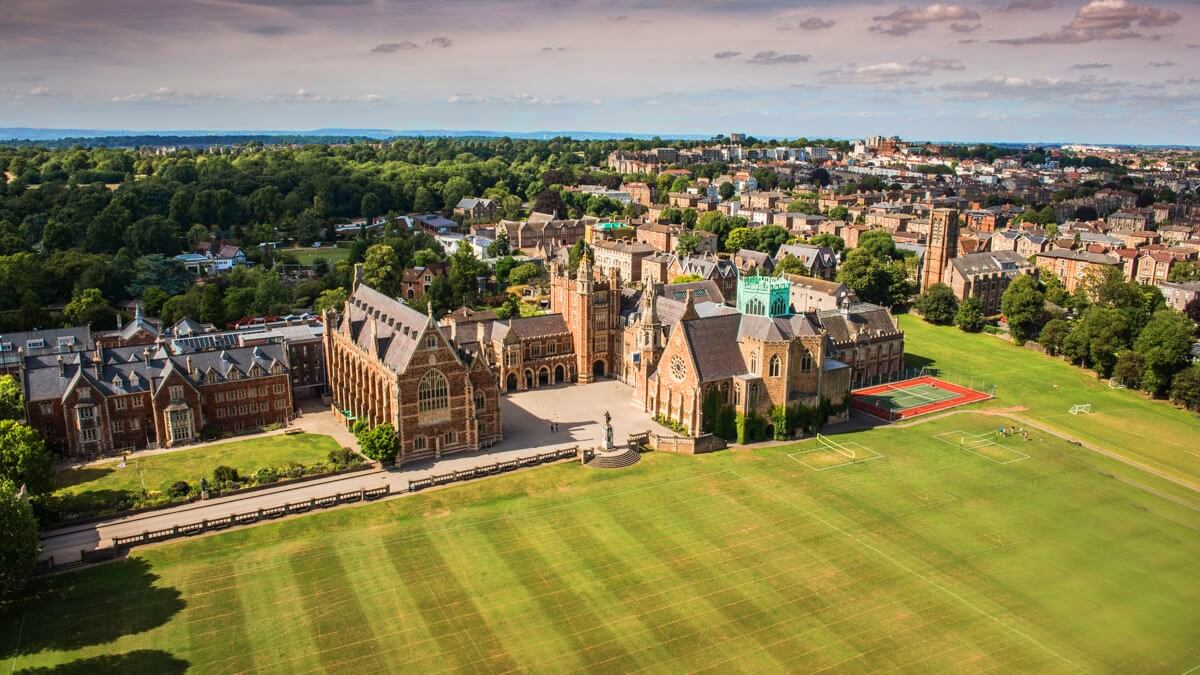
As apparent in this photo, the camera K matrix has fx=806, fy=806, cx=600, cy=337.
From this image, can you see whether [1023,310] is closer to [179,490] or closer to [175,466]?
[179,490]

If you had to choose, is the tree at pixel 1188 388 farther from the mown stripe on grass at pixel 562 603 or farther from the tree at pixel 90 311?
the tree at pixel 90 311

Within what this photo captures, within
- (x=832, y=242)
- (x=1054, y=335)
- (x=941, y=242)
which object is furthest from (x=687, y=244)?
(x=1054, y=335)

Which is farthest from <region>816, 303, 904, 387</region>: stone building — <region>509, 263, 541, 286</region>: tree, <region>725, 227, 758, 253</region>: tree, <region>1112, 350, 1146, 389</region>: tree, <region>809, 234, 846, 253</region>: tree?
<region>809, 234, 846, 253</region>: tree

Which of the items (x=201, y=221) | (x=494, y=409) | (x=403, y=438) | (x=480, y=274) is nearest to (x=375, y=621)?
(x=403, y=438)

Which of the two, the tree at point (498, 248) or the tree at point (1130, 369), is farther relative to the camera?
the tree at point (498, 248)

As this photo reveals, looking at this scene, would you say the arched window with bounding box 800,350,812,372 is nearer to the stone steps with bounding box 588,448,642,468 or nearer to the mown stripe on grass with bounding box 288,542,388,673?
the stone steps with bounding box 588,448,642,468

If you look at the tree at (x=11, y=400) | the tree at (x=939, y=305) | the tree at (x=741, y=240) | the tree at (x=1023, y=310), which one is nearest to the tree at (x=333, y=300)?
the tree at (x=11, y=400)
